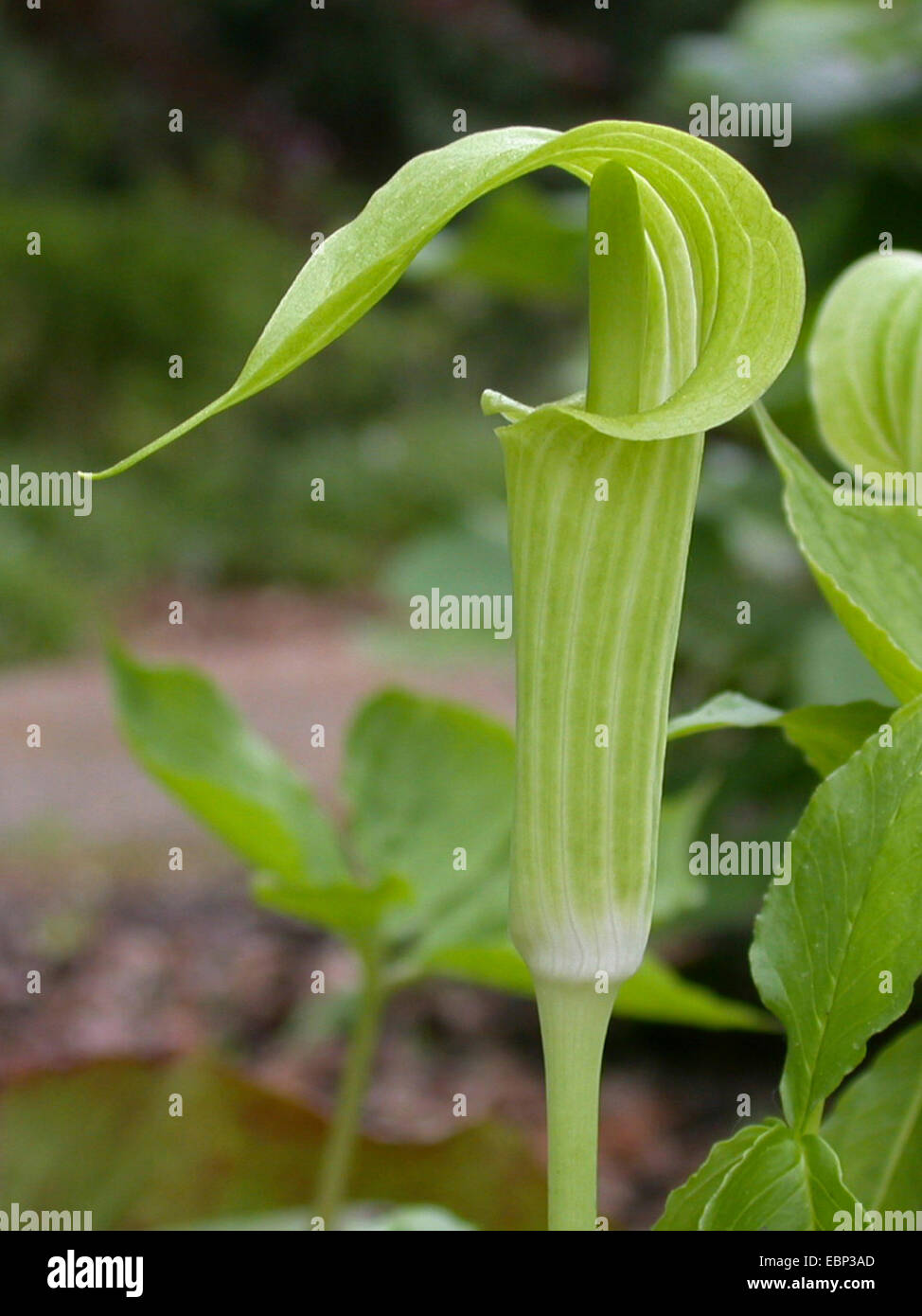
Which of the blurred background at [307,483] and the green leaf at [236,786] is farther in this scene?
the blurred background at [307,483]

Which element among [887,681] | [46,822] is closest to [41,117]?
[46,822]

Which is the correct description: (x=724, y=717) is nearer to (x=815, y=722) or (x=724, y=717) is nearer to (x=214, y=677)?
(x=815, y=722)

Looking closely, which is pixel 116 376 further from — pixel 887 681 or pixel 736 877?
pixel 887 681

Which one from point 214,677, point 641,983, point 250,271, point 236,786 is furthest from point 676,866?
point 250,271

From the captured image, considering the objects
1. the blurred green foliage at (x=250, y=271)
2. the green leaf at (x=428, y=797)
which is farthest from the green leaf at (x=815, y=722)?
the blurred green foliage at (x=250, y=271)

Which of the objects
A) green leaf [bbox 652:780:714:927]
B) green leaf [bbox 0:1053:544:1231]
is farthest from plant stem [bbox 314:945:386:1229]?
green leaf [bbox 652:780:714:927]

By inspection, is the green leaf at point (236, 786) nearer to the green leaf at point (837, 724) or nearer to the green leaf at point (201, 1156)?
the green leaf at point (201, 1156)
